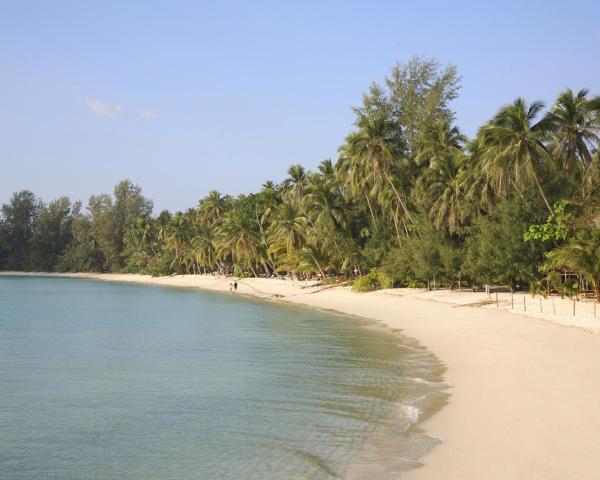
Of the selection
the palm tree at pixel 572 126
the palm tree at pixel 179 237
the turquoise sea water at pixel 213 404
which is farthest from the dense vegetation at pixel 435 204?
the turquoise sea water at pixel 213 404

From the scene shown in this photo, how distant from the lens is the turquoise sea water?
10227 millimetres

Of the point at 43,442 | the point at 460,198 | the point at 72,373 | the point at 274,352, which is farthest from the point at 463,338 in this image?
the point at 460,198

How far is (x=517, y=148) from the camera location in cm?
3294

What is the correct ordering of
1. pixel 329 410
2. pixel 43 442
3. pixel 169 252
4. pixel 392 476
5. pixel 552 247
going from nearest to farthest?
pixel 392 476
pixel 43 442
pixel 329 410
pixel 552 247
pixel 169 252

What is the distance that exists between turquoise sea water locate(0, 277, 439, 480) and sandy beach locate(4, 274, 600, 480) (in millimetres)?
767

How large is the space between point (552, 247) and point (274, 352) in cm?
1968

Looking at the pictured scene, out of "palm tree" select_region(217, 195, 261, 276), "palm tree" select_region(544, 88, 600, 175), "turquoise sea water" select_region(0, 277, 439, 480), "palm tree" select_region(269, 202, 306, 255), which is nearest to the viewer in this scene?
"turquoise sea water" select_region(0, 277, 439, 480)

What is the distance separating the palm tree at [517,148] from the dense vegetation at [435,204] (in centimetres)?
7

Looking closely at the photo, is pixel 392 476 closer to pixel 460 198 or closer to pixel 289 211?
pixel 460 198

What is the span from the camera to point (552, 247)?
34281 millimetres

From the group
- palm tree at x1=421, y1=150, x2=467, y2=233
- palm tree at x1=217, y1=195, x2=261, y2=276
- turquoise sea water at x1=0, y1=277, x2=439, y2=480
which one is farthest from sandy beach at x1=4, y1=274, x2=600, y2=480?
palm tree at x1=217, y1=195, x2=261, y2=276

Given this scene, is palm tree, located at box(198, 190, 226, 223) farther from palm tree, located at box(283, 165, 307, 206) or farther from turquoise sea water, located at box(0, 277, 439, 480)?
turquoise sea water, located at box(0, 277, 439, 480)

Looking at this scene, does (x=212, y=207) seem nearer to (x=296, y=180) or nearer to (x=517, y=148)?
(x=296, y=180)

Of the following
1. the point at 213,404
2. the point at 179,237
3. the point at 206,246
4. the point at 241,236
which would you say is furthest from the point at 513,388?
the point at 179,237
